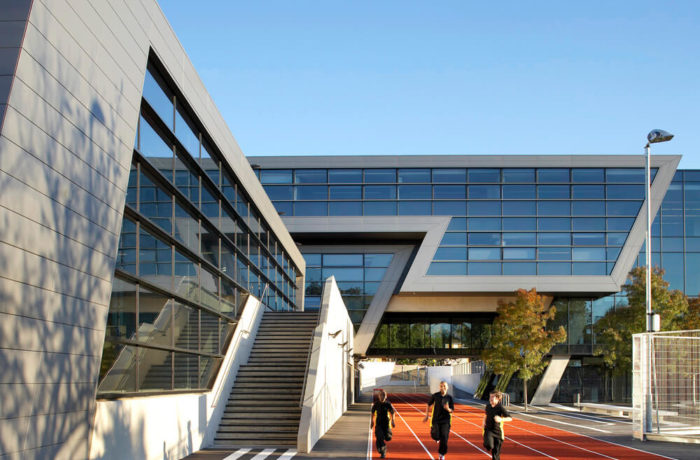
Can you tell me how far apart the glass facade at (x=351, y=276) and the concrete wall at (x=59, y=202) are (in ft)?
121

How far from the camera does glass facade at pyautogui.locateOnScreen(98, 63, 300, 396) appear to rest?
13.2 meters

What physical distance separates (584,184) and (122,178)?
3870 centimetres

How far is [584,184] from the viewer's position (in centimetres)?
4659

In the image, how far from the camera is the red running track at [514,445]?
1791cm

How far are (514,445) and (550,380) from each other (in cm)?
2934

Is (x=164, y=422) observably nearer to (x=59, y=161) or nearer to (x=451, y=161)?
(x=59, y=161)

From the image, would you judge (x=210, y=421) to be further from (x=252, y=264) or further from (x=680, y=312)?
(x=680, y=312)

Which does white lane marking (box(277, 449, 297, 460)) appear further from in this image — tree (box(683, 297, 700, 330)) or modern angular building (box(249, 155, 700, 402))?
modern angular building (box(249, 155, 700, 402))

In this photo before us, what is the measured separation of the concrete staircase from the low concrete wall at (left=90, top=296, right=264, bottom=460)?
1.21ft

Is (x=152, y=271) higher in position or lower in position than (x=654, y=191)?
lower

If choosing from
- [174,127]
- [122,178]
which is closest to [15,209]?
[122,178]

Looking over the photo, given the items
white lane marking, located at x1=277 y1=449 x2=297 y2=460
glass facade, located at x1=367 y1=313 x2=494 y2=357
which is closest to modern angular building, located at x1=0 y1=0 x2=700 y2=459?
white lane marking, located at x1=277 y1=449 x2=297 y2=460

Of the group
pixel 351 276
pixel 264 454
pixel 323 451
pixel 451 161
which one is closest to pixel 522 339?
pixel 451 161

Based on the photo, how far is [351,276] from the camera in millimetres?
49656
